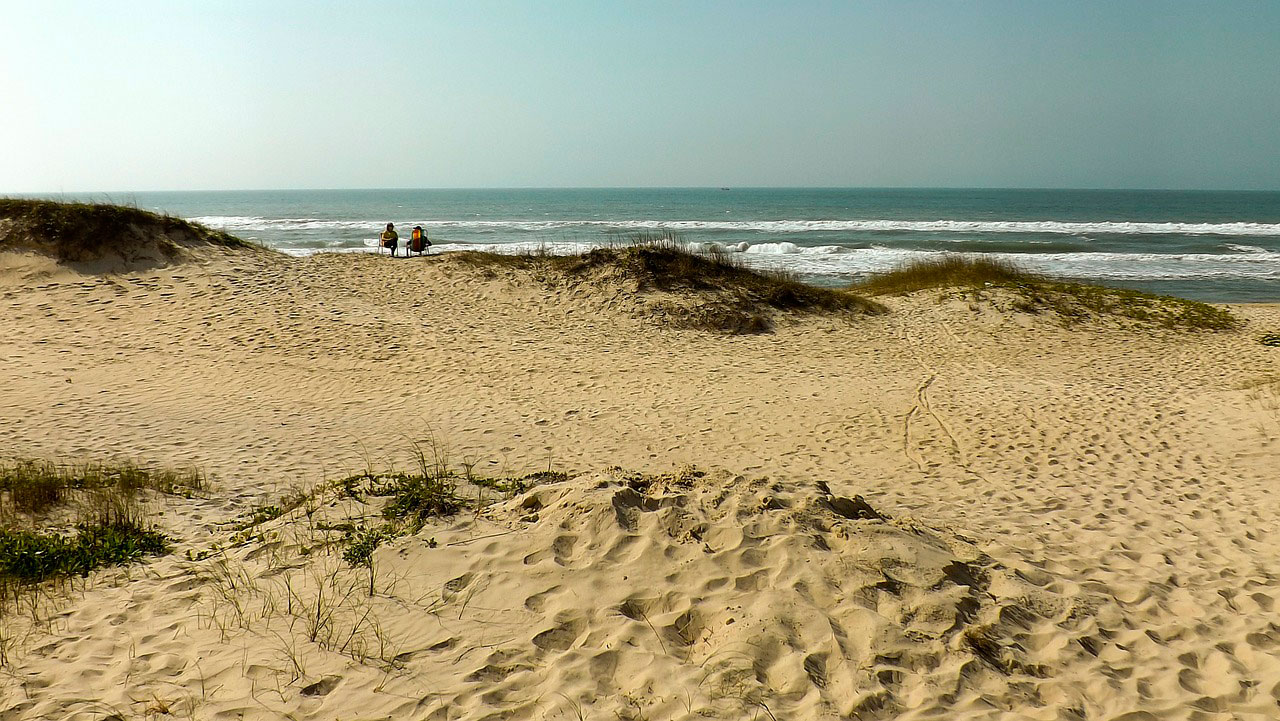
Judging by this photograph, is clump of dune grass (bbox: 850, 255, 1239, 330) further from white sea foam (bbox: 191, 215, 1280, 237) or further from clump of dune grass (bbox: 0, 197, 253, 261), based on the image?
white sea foam (bbox: 191, 215, 1280, 237)

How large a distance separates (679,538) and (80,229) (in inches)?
628

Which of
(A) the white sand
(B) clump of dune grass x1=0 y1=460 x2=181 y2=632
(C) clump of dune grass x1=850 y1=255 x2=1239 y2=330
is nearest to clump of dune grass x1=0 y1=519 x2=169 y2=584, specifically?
(B) clump of dune grass x1=0 y1=460 x2=181 y2=632

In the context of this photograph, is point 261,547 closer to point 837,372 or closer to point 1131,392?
point 837,372

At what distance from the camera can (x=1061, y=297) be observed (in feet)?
52.7

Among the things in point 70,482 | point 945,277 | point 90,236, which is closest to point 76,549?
point 70,482

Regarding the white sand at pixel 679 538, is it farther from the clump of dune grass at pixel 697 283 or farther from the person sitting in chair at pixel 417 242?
the person sitting in chair at pixel 417 242

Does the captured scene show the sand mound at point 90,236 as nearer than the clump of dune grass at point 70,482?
No

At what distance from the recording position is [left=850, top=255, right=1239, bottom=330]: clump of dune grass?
15.2 m

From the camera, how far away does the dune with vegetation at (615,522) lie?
3500 millimetres

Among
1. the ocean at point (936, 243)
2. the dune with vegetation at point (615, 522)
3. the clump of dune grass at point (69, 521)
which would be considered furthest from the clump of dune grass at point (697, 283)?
the clump of dune grass at point (69, 521)

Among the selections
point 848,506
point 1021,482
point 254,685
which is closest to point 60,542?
point 254,685

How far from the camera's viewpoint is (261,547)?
15.3 feet

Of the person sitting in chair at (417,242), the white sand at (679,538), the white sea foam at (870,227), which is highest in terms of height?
the white sea foam at (870,227)

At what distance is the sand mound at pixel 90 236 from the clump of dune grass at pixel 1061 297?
16.0 meters
